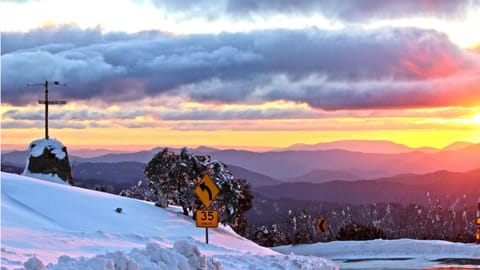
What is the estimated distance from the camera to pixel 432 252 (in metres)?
32.8

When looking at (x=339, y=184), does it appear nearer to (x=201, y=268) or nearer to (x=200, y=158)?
(x=200, y=158)

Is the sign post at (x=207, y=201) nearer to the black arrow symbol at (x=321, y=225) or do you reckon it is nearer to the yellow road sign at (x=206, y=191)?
the yellow road sign at (x=206, y=191)

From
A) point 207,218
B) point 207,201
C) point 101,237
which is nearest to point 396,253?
point 207,201

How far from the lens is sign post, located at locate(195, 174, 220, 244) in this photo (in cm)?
2370

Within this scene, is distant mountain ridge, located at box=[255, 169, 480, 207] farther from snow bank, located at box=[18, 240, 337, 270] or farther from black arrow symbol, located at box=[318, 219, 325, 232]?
snow bank, located at box=[18, 240, 337, 270]

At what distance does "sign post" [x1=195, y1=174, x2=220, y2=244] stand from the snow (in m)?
11.0

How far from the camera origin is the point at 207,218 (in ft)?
77.7

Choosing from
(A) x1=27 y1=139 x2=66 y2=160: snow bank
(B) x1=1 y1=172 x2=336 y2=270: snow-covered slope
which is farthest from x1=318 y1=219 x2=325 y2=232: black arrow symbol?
(A) x1=27 y1=139 x2=66 y2=160: snow bank

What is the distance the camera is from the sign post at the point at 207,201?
23702 millimetres

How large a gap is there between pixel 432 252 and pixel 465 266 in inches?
270

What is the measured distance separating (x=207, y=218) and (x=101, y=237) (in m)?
3.50

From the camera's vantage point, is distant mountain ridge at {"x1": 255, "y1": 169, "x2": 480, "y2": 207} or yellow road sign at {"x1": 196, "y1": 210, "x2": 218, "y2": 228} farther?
distant mountain ridge at {"x1": 255, "y1": 169, "x2": 480, "y2": 207}

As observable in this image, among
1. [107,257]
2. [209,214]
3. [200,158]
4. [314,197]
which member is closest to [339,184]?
[314,197]

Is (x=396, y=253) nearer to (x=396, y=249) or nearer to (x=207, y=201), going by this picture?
(x=396, y=249)
